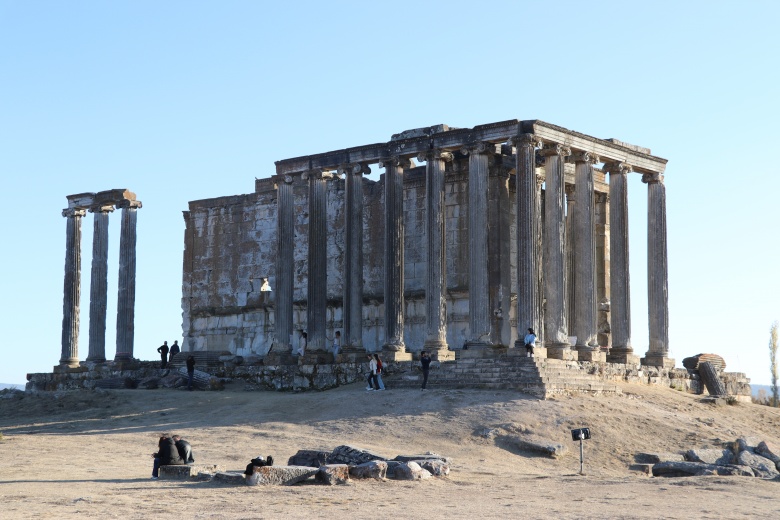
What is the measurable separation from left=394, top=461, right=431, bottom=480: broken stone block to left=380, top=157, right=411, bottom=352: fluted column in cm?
1556

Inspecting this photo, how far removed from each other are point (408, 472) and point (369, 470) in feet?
2.56

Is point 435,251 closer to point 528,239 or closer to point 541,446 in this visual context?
point 528,239

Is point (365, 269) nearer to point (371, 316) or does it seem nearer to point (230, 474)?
point (371, 316)

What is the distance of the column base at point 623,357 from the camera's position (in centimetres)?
3997

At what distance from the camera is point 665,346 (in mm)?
40906

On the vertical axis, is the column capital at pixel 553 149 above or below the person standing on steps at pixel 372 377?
above

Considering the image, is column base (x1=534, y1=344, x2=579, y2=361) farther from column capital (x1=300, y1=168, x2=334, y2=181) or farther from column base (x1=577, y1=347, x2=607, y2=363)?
column capital (x1=300, y1=168, x2=334, y2=181)

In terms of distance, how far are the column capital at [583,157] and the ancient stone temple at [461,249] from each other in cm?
4

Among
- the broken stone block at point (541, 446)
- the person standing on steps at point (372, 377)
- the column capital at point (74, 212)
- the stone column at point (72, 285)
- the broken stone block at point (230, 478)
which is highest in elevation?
the column capital at point (74, 212)

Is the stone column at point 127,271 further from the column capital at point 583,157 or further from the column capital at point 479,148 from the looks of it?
the column capital at point 583,157

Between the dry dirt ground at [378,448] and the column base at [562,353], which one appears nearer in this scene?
the dry dirt ground at [378,448]

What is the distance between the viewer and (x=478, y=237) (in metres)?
37.2

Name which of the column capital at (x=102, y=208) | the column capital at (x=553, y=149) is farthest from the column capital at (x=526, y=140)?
the column capital at (x=102, y=208)

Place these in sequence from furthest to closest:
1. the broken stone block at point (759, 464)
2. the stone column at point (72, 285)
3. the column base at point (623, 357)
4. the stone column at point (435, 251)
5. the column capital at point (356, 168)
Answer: the stone column at point (72, 285) < the column capital at point (356, 168) < the column base at point (623, 357) < the stone column at point (435, 251) < the broken stone block at point (759, 464)
